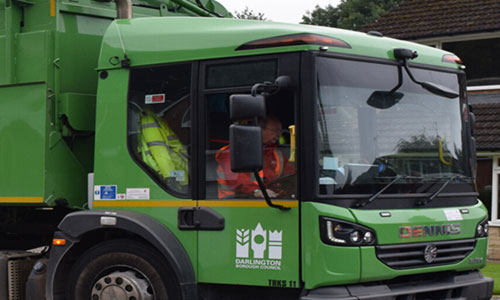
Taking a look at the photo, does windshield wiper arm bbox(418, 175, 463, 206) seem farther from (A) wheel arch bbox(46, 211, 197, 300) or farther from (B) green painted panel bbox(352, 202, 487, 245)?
(A) wheel arch bbox(46, 211, 197, 300)

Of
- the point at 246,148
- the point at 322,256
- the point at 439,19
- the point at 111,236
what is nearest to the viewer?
the point at 246,148

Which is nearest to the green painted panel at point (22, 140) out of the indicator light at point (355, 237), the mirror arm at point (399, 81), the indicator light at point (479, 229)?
the indicator light at point (355, 237)

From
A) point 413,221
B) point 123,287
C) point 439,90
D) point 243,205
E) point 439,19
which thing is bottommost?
Result: point 123,287

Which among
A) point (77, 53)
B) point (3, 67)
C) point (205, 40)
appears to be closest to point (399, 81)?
point (205, 40)

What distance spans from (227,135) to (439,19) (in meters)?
14.2

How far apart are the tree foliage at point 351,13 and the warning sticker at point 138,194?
120ft

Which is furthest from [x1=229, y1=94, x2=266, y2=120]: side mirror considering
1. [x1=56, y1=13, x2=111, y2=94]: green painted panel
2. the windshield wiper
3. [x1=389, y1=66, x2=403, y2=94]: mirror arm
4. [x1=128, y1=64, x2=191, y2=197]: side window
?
[x1=56, y1=13, x2=111, y2=94]: green painted panel

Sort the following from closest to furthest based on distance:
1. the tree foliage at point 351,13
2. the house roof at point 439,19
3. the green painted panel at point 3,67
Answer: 1. the green painted panel at point 3,67
2. the house roof at point 439,19
3. the tree foliage at point 351,13

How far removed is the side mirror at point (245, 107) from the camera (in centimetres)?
622

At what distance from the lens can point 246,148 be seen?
20.2ft

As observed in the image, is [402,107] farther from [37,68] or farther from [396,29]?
[396,29]

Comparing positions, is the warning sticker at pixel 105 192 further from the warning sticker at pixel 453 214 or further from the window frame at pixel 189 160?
the warning sticker at pixel 453 214

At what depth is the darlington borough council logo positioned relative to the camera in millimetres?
6582

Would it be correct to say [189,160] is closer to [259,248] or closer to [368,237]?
[259,248]
